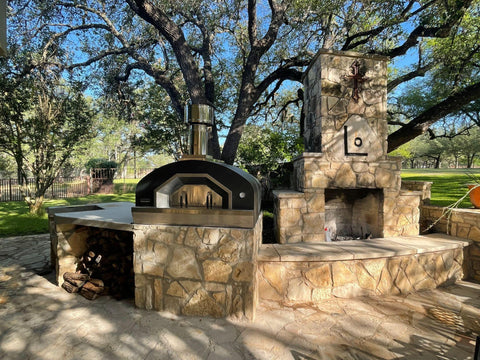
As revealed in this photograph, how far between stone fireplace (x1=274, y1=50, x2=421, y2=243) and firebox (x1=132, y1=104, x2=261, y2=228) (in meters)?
1.43

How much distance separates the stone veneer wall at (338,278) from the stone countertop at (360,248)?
7 centimetres

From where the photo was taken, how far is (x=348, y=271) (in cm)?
298

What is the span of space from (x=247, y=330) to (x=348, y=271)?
4.96 ft

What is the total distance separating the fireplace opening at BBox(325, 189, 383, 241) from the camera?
4301mm

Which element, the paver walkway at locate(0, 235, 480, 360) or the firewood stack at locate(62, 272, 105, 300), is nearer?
the paver walkway at locate(0, 235, 480, 360)

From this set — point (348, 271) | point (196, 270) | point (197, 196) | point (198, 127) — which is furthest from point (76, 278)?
point (348, 271)

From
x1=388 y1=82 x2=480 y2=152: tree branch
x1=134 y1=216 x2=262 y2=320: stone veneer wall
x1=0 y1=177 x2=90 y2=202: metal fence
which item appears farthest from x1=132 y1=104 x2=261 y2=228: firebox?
x1=0 y1=177 x2=90 y2=202: metal fence

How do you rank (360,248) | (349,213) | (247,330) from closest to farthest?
(247,330)
(360,248)
(349,213)

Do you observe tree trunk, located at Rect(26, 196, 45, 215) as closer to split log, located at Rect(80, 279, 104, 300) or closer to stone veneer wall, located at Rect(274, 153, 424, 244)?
split log, located at Rect(80, 279, 104, 300)

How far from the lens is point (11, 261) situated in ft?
13.2

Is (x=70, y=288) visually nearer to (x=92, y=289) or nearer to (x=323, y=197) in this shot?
(x=92, y=289)

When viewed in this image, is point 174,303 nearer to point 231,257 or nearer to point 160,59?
point 231,257

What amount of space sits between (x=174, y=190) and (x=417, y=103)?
11.9 metres

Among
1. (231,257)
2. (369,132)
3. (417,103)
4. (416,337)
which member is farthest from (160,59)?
(417,103)
